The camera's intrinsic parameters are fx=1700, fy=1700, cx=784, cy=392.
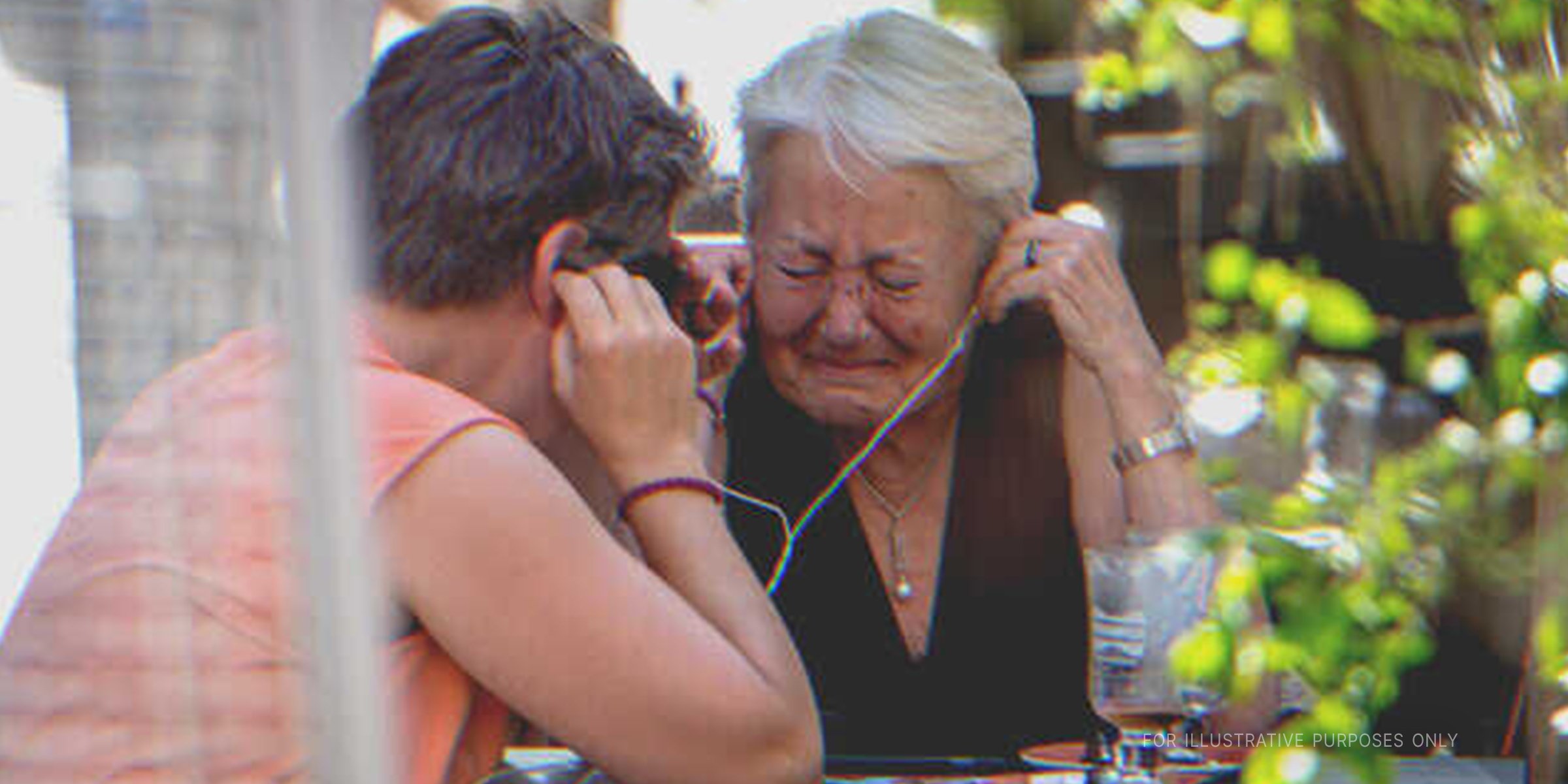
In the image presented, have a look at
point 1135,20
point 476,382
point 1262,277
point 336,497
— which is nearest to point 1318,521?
point 1262,277

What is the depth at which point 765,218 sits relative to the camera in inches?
96.0

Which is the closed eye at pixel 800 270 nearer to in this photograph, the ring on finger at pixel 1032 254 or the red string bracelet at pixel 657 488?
the ring on finger at pixel 1032 254

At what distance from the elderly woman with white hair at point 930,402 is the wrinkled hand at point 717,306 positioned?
4 centimetres

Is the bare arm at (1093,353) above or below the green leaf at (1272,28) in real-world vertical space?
below

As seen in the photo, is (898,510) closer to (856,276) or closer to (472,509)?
(856,276)

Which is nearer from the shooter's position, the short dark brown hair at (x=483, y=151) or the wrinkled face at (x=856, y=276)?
the short dark brown hair at (x=483, y=151)

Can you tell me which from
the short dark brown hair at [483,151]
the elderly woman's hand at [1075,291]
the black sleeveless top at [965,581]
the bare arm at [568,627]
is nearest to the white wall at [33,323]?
the bare arm at [568,627]

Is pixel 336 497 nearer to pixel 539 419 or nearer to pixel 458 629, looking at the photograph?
pixel 458 629

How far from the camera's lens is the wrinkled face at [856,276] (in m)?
2.37

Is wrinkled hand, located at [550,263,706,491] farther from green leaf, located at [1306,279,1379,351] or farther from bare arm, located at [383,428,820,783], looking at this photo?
green leaf, located at [1306,279,1379,351]

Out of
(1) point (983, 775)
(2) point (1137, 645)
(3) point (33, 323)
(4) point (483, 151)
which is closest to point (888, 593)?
(1) point (983, 775)

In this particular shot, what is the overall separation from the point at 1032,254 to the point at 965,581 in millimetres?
492

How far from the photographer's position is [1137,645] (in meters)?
1.70

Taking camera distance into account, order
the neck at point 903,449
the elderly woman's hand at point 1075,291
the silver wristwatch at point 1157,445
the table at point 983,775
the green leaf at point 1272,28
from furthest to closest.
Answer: the neck at point 903,449, the elderly woman's hand at point 1075,291, the silver wristwatch at point 1157,445, the table at point 983,775, the green leaf at point 1272,28
